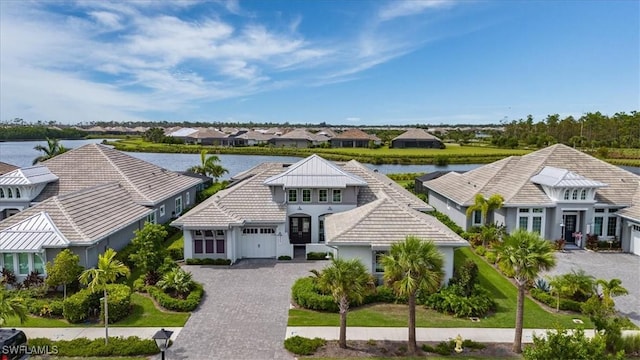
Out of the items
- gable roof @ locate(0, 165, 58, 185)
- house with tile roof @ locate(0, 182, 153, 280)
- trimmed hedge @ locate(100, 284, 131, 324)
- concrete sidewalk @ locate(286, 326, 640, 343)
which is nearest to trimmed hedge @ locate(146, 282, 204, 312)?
trimmed hedge @ locate(100, 284, 131, 324)

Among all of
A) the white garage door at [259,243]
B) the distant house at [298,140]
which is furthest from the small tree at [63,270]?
the distant house at [298,140]

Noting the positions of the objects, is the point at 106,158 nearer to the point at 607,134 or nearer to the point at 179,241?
the point at 179,241

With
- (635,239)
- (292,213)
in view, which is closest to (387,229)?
(292,213)

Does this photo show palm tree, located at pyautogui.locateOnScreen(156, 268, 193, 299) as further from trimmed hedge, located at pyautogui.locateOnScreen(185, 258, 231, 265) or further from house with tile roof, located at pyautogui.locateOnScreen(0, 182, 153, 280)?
trimmed hedge, located at pyautogui.locateOnScreen(185, 258, 231, 265)

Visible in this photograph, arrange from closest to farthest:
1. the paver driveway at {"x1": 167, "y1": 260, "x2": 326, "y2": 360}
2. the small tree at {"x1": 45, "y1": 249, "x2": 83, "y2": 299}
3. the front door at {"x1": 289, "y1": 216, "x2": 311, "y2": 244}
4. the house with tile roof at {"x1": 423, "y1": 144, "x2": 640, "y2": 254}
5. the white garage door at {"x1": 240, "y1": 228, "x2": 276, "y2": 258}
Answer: the paver driveway at {"x1": 167, "y1": 260, "x2": 326, "y2": 360} < the small tree at {"x1": 45, "y1": 249, "x2": 83, "y2": 299} < the white garage door at {"x1": 240, "y1": 228, "x2": 276, "y2": 258} < the front door at {"x1": 289, "y1": 216, "x2": 311, "y2": 244} < the house with tile roof at {"x1": 423, "y1": 144, "x2": 640, "y2": 254}

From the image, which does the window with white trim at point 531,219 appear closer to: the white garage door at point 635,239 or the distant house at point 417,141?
the white garage door at point 635,239

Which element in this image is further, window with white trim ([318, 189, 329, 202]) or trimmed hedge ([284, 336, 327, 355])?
window with white trim ([318, 189, 329, 202])

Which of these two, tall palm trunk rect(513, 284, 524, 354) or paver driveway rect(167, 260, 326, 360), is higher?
tall palm trunk rect(513, 284, 524, 354)

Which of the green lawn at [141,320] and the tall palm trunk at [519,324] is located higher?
the tall palm trunk at [519,324]
